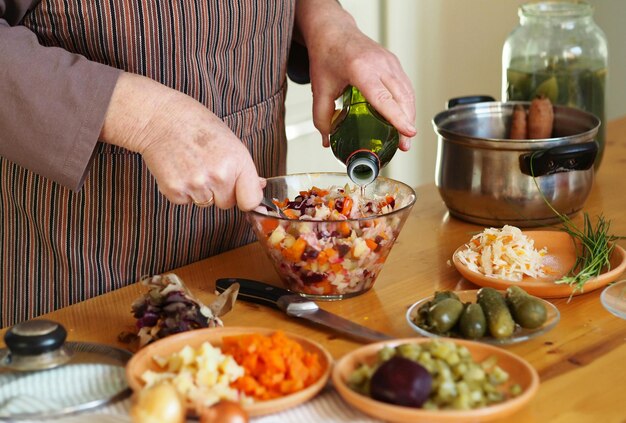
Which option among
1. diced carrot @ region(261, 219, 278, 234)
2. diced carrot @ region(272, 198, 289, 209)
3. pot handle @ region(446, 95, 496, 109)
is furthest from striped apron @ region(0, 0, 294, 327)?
pot handle @ region(446, 95, 496, 109)

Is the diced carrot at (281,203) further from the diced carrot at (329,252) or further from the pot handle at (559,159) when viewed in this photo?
the pot handle at (559,159)

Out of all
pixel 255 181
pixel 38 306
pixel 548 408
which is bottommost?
pixel 38 306

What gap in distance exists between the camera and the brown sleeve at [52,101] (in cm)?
128

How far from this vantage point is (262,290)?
4.44 ft

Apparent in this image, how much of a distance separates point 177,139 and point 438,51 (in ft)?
7.78

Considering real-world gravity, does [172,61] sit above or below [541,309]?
above

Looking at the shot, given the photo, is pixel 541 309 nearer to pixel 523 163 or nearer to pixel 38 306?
pixel 523 163

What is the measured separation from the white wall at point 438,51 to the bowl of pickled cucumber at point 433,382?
7.05 feet

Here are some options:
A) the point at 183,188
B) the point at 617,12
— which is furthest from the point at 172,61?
the point at 617,12

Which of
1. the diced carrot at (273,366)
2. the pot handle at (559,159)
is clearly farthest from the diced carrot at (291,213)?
the pot handle at (559,159)

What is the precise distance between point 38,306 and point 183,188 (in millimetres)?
514

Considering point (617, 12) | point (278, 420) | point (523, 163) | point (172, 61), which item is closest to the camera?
point (278, 420)

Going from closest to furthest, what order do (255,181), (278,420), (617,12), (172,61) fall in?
(278,420)
(255,181)
(172,61)
(617,12)

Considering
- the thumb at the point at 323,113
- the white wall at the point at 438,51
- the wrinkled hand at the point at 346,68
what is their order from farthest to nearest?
the white wall at the point at 438,51 → the thumb at the point at 323,113 → the wrinkled hand at the point at 346,68
